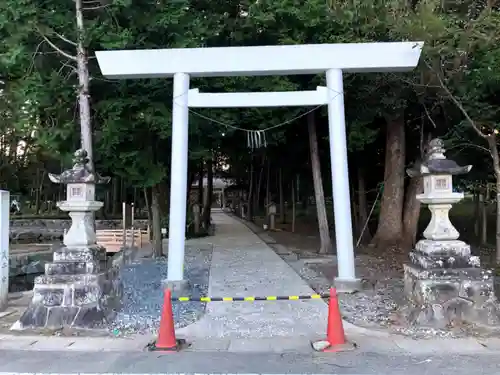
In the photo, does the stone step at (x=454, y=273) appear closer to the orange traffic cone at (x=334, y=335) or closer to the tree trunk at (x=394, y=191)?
the orange traffic cone at (x=334, y=335)

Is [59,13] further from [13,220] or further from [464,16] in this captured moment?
[13,220]

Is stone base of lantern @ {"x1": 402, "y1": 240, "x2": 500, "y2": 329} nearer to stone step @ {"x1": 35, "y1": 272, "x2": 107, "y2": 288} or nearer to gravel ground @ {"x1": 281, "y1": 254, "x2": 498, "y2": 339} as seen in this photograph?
gravel ground @ {"x1": 281, "y1": 254, "x2": 498, "y2": 339}

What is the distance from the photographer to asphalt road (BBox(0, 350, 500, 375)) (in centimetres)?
562

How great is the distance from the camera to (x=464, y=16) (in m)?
9.88

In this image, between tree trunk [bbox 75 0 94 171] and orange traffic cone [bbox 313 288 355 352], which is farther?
tree trunk [bbox 75 0 94 171]

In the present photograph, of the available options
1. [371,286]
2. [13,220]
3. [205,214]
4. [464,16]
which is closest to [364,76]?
[464,16]

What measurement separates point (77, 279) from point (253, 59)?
5375mm

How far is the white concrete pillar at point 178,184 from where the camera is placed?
389 inches

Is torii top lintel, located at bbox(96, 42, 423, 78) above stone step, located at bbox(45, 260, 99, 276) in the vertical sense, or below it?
above

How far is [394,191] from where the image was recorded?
16312 mm

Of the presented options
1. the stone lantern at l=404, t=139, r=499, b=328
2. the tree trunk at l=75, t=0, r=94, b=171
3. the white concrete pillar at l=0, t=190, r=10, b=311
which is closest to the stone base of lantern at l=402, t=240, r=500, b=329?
the stone lantern at l=404, t=139, r=499, b=328

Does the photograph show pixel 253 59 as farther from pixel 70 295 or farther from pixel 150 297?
pixel 70 295

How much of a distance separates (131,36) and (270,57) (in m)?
3.48

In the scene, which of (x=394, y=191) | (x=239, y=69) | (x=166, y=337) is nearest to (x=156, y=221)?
(x=239, y=69)
